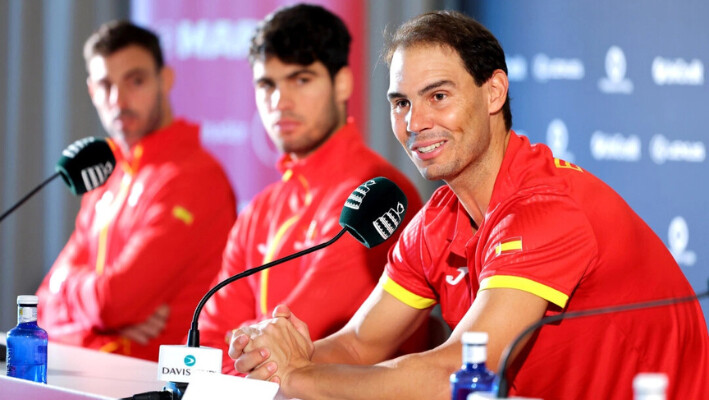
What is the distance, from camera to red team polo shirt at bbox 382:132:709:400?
6.43ft

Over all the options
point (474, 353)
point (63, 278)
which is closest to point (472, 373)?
point (474, 353)

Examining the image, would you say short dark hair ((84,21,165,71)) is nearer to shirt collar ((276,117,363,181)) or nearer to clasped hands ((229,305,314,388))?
shirt collar ((276,117,363,181))

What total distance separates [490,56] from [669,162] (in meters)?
1.51

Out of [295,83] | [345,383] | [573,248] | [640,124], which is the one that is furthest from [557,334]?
[640,124]

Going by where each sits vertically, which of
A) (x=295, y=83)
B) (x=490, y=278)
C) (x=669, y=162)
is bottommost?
(x=490, y=278)

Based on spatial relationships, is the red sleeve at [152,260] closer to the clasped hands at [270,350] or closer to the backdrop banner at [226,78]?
the backdrop banner at [226,78]

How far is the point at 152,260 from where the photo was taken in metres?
3.53

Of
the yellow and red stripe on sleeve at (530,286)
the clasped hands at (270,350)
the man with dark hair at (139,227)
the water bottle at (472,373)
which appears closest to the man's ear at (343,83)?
the man with dark hair at (139,227)

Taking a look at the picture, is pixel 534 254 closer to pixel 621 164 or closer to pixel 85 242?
pixel 621 164

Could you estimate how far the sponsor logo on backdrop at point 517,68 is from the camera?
13.3 feet

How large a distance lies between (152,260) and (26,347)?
136 centimetres

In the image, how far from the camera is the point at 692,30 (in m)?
3.38

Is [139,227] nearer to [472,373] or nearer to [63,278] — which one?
[63,278]

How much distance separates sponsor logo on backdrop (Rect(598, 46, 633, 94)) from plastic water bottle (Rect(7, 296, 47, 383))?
7.21 feet
